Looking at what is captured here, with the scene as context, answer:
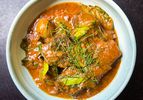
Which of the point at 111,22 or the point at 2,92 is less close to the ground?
the point at 111,22

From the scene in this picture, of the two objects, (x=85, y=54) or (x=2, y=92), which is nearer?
(x=85, y=54)

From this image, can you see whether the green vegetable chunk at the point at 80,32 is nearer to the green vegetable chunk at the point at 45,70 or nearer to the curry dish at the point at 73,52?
the curry dish at the point at 73,52

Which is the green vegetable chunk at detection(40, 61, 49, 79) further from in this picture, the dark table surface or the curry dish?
the dark table surface

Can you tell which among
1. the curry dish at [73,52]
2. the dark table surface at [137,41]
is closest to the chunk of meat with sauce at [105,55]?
the curry dish at [73,52]

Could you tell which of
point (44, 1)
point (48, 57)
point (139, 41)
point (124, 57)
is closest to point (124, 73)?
point (124, 57)

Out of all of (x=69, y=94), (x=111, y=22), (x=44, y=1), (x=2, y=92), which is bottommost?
(x=69, y=94)

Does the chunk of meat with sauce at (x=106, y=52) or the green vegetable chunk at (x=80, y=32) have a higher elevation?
the green vegetable chunk at (x=80, y=32)

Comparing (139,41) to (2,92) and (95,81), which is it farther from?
(2,92)
